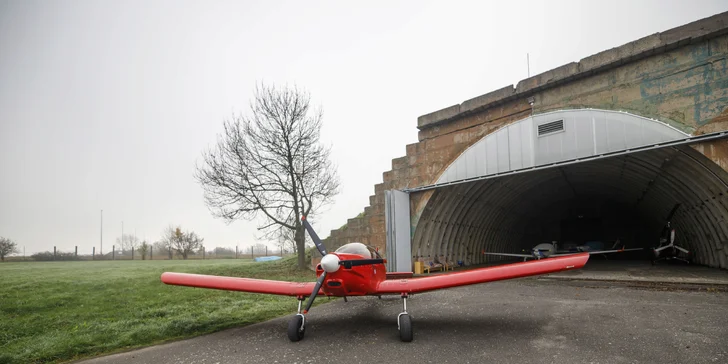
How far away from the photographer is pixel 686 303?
7262 millimetres

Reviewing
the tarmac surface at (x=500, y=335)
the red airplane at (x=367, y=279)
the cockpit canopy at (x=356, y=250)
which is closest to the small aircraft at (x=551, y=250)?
the tarmac surface at (x=500, y=335)

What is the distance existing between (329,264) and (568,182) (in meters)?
15.3

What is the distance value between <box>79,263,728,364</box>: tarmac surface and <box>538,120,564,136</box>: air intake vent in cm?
454

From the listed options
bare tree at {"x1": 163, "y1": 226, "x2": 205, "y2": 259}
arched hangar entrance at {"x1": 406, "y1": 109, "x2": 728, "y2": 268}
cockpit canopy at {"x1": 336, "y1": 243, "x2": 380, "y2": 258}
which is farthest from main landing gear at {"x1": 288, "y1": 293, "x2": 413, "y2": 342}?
bare tree at {"x1": 163, "y1": 226, "x2": 205, "y2": 259}

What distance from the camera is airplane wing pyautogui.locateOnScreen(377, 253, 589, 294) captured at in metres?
5.63

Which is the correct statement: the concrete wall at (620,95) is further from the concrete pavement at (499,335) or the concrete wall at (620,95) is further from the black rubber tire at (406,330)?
the black rubber tire at (406,330)

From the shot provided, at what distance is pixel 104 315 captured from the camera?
807 centimetres

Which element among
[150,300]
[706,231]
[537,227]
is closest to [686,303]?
[706,231]

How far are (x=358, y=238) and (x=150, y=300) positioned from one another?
24.4ft

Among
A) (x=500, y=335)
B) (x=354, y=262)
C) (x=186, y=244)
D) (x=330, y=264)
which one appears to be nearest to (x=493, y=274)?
(x=500, y=335)

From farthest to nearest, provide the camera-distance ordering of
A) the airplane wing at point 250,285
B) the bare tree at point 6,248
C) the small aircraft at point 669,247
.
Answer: the bare tree at point 6,248 < the small aircraft at point 669,247 < the airplane wing at point 250,285

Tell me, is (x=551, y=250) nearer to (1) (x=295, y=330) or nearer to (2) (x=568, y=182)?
(2) (x=568, y=182)

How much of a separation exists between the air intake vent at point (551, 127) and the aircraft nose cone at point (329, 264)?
318 inches

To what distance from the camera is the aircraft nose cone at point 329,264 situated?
559 centimetres
